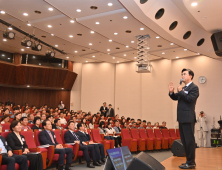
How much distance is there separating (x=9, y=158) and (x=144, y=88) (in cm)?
914

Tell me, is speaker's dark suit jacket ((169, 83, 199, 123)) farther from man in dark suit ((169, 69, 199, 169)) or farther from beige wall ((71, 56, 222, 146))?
beige wall ((71, 56, 222, 146))

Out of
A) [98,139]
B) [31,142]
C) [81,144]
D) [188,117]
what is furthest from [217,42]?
[31,142]

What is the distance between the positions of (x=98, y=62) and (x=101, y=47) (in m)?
3.69

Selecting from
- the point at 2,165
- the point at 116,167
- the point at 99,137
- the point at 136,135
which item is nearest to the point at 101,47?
the point at 136,135

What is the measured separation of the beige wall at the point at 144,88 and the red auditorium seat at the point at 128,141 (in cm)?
428

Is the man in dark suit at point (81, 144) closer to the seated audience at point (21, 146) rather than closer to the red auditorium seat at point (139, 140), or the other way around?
the seated audience at point (21, 146)

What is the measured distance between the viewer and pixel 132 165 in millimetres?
1485

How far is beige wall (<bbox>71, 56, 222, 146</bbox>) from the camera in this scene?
9.43 metres

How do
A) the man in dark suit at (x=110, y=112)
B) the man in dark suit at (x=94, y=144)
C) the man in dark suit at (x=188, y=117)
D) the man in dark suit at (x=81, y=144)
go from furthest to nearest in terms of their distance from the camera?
the man in dark suit at (x=110, y=112) → the man in dark suit at (x=94, y=144) → the man in dark suit at (x=81, y=144) → the man in dark suit at (x=188, y=117)

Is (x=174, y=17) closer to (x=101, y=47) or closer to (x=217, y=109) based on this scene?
(x=101, y=47)

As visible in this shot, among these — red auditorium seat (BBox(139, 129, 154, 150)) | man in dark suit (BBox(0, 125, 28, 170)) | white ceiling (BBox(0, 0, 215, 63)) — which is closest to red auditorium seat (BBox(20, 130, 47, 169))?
man in dark suit (BBox(0, 125, 28, 170))

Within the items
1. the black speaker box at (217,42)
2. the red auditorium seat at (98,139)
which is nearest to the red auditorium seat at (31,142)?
the red auditorium seat at (98,139)

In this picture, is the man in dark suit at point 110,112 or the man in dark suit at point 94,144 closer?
the man in dark suit at point 94,144

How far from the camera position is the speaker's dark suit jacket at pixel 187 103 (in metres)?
2.18
